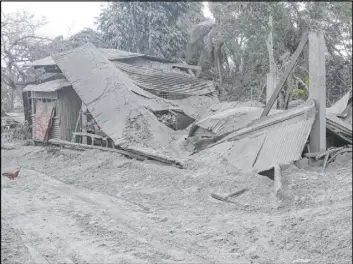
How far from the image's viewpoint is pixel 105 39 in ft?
64.3

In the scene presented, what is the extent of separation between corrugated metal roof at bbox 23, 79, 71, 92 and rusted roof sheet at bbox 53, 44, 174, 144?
0.67m

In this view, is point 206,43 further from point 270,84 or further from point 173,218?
point 173,218

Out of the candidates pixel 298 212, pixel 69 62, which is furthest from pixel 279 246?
pixel 69 62

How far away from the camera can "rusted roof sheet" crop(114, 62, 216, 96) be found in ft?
50.9

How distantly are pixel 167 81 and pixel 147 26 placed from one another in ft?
10.5

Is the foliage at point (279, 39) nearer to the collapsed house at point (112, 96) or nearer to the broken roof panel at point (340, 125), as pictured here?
the collapsed house at point (112, 96)

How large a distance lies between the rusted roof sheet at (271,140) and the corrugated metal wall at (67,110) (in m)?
7.49

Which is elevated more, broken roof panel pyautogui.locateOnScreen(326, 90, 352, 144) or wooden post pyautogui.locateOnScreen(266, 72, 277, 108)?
wooden post pyautogui.locateOnScreen(266, 72, 277, 108)

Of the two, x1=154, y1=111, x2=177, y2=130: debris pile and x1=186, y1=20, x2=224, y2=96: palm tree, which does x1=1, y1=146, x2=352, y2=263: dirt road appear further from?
x1=186, y1=20, x2=224, y2=96: palm tree

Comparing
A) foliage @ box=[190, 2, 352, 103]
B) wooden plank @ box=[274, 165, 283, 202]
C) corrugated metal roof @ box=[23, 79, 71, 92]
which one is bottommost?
wooden plank @ box=[274, 165, 283, 202]

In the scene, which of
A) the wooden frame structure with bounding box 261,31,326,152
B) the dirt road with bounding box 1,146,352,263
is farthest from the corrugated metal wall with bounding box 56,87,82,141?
the wooden frame structure with bounding box 261,31,326,152

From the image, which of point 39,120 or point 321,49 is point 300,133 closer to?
point 321,49

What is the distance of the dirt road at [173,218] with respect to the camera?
5.41 m

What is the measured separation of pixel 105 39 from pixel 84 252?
15304mm
